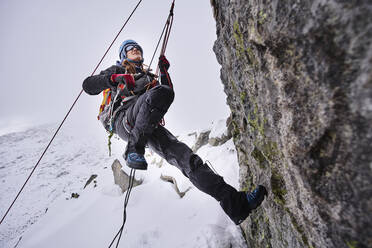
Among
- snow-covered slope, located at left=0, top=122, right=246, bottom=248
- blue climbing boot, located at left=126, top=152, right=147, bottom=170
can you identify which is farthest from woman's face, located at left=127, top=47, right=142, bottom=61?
snow-covered slope, located at left=0, top=122, right=246, bottom=248

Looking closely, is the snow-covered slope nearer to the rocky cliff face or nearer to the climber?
the climber

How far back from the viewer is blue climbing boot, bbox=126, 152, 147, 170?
2166mm

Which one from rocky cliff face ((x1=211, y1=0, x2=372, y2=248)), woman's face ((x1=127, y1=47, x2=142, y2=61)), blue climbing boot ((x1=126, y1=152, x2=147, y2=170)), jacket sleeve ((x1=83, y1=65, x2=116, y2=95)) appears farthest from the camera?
woman's face ((x1=127, y1=47, x2=142, y2=61))

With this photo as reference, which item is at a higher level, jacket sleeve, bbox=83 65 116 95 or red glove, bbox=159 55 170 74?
jacket sleeve, bbox=83 65 116 95

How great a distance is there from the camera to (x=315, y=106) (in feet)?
3.38

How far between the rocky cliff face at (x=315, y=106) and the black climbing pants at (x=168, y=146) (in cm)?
54

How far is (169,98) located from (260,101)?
1.20 metres

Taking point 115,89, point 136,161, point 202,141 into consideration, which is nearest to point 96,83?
point 115,89

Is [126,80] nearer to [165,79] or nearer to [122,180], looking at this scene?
[165,79]

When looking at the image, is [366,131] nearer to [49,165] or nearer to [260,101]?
[260,101]

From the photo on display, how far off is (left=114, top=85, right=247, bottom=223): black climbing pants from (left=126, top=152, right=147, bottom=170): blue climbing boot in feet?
0.33

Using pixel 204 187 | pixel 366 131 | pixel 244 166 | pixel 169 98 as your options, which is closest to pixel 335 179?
pixel 366 131

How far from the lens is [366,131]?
0.78 meters

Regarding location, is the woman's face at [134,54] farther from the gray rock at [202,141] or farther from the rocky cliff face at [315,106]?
the gray rock at [202,141]
